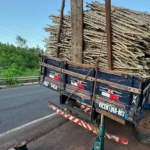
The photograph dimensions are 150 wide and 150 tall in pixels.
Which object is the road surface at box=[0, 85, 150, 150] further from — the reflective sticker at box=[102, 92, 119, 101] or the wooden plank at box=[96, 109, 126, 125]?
the reflective sticker at box=[102, 92, 119, 101]

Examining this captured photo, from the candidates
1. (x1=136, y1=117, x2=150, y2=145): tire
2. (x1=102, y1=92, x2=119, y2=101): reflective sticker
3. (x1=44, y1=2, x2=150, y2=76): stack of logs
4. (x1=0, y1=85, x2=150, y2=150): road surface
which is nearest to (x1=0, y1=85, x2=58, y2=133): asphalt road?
(x1=0, y1=85, x2=150, y2=150): road surface

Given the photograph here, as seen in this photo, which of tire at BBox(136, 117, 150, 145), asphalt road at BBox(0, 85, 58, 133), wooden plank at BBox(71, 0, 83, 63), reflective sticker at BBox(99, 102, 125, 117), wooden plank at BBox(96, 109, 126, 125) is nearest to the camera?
reflective sticker at BBox(99, 102, 125, 117)

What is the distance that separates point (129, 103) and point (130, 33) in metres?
1.35

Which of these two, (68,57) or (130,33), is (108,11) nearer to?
(130,33)

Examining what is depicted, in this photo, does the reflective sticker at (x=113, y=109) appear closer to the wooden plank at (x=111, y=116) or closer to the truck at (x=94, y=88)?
the truck at (x=94, y=88)

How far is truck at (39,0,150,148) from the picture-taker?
309 cm

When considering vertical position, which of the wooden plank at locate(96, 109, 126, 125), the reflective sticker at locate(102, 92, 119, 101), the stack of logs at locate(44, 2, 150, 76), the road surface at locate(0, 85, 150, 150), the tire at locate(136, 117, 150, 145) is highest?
the stack of logs at locate(44, 2, 150, 76)

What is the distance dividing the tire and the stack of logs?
4.98 ft

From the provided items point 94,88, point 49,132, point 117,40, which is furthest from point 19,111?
point 117,40

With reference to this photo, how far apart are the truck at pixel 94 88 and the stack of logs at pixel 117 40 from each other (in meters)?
0.16

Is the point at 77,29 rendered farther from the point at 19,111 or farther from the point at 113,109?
the point at 19,111

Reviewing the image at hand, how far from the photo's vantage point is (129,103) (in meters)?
3.10

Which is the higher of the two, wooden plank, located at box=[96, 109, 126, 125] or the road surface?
wooden plank, located at box=[96, 109, 126, 125]

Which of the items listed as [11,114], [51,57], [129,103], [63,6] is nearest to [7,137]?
[11,114]
